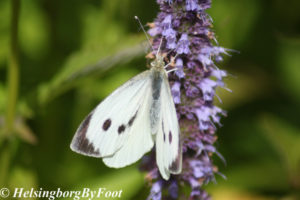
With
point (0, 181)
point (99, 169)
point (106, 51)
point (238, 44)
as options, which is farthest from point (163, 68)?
point (238, 44)

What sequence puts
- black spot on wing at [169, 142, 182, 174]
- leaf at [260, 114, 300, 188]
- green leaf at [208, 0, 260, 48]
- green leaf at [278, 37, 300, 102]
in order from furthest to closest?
green leaf at [278, 37, 300, 102]
green leaf at [208, 0, 260, 48]
leaf at [260, 114, 300, 188]
black spot on wing at [169, 142, 182, 174]

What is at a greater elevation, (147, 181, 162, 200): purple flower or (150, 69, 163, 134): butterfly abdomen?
(150, 69, 163, 134): butterfly abdomen

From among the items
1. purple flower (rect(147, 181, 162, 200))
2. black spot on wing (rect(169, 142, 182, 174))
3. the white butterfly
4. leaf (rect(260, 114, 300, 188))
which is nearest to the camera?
black spot on wing (rect(169, 142, 182, 174))

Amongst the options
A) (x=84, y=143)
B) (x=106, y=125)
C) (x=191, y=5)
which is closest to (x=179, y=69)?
(x=191, y=5)

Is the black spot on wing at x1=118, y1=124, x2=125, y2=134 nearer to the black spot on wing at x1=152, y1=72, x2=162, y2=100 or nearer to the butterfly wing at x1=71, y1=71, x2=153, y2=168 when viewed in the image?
the butterfly wing at x1=71, y1=71, x2=153, y2=168

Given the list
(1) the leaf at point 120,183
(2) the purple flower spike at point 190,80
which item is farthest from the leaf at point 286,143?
(2) the purple flower spike at point 190,80

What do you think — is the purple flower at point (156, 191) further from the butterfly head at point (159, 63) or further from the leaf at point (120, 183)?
the leaf at point (120, 183)

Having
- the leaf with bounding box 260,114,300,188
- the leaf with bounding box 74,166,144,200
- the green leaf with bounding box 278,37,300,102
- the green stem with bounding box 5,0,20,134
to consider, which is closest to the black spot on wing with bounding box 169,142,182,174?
the green stem with bounding box 5,0,20,134
